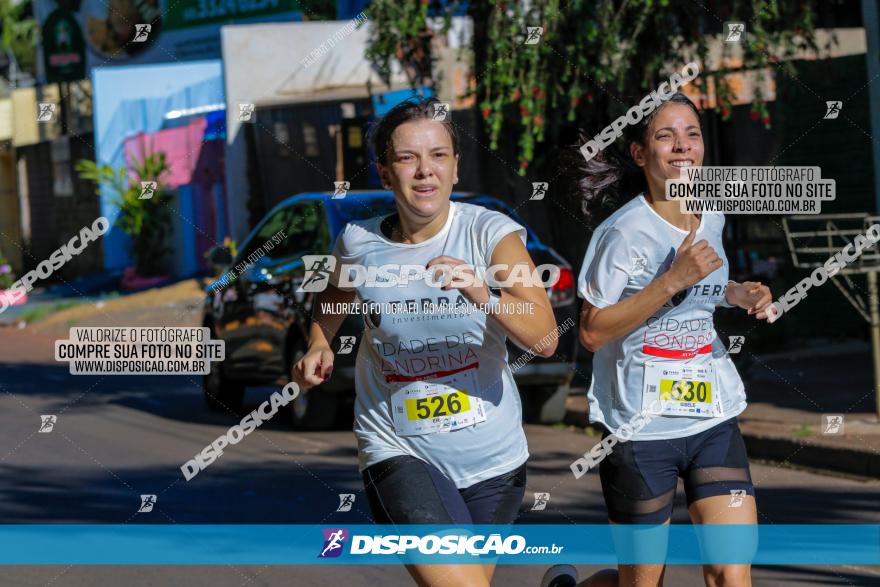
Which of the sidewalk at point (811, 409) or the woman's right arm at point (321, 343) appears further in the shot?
the sidewalk at point (811, 409)

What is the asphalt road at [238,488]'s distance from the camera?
686cm

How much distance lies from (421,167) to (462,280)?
0.49 metres

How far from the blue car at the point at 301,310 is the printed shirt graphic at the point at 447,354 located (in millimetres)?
5990

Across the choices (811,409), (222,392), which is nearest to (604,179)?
(811,409)

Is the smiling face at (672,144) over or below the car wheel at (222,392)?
over

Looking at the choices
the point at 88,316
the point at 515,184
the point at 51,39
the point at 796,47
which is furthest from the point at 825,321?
the point at 51,39

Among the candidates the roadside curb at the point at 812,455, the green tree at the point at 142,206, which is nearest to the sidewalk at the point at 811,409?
the roadside curb at the point at 812,455

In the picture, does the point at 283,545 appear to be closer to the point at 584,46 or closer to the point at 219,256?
the point at 219,256

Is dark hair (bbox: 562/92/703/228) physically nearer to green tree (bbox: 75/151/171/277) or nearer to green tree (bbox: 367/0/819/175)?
green tree (bbox: 367/0/819/175)

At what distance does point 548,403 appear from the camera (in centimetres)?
1181

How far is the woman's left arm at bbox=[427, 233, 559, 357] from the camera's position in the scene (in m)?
3.96

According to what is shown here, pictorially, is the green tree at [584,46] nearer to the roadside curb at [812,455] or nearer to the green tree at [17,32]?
the roadside curb at [812,455]

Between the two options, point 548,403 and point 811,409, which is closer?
point 811,409

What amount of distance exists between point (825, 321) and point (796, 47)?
3.05 m
